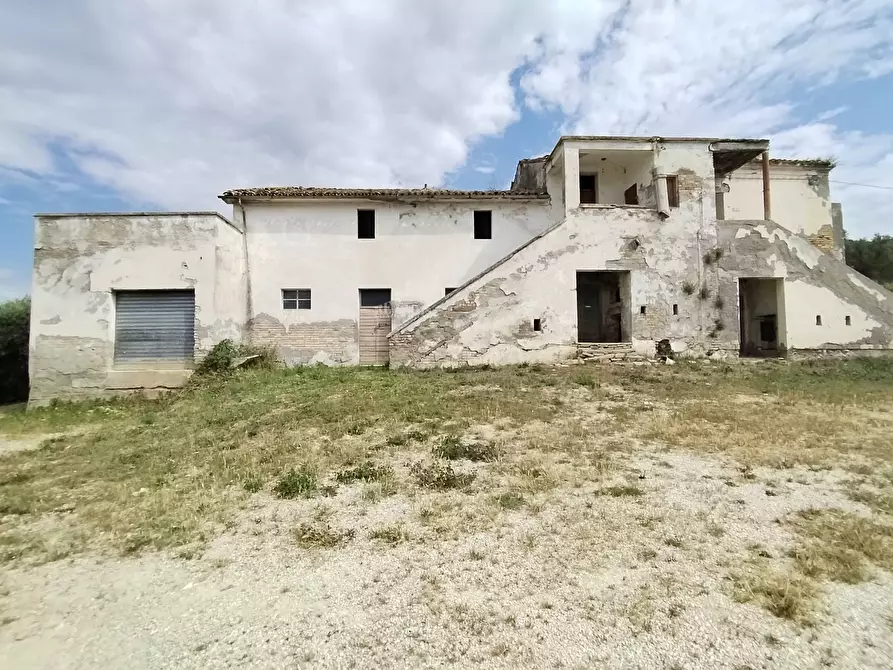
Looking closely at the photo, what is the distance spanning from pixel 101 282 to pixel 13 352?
661cm

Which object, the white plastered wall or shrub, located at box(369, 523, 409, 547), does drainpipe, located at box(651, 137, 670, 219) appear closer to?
the white plastered wall

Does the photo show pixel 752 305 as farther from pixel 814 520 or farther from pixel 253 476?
pixel 253 476

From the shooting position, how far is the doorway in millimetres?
15820

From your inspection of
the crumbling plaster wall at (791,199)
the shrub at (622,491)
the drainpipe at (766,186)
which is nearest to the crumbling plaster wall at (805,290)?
the drainpipe at (766,186)

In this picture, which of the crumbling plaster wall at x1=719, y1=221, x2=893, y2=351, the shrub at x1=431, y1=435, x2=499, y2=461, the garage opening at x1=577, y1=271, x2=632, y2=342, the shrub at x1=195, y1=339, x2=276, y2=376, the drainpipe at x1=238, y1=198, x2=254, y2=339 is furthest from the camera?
the garage opening at x1=577, y1=271, x2=632, y2=342

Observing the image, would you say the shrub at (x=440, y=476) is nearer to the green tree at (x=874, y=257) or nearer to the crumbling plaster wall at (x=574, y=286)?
the crumbling plaster wall at (x=574, y=286)

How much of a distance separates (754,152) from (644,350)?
23.0ft

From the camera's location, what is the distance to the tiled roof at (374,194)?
15500 mm

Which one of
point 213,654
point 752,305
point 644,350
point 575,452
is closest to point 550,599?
point 213,654

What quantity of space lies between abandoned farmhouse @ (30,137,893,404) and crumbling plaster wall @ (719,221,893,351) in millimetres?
42

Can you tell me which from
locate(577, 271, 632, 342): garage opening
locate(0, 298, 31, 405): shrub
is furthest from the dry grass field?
locate(0, 298, 31, 405): shrub

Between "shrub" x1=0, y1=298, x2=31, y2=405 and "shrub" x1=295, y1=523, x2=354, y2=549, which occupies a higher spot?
"shrub" x1=0, y1=298, x2=31, y2=405

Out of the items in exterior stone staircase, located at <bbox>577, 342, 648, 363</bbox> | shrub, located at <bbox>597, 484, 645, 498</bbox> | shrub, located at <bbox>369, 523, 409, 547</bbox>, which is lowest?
shrub, located at <bbox>369, 523, 409, 547</bbox>

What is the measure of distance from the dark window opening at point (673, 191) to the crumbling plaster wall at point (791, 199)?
448 cm
